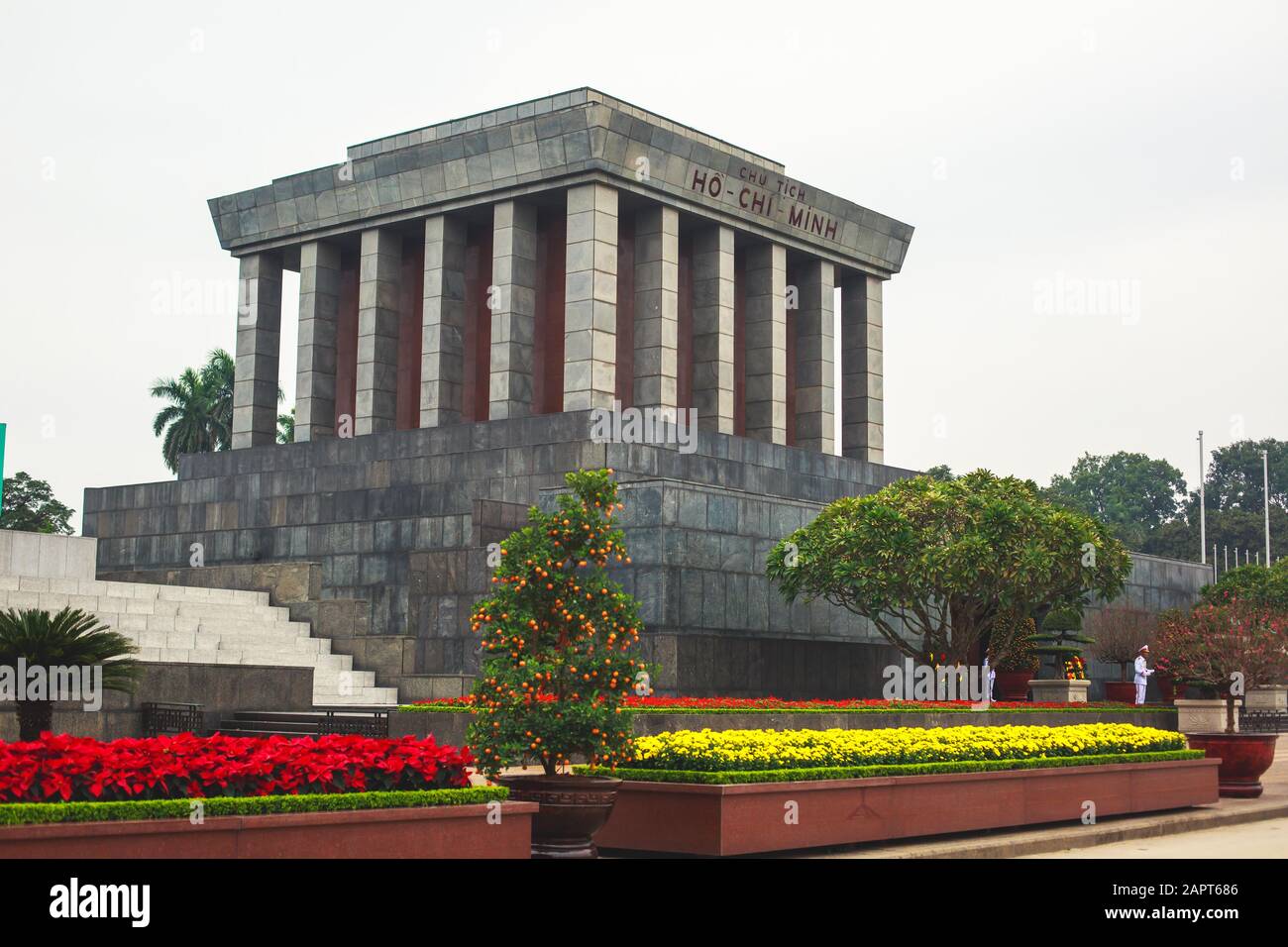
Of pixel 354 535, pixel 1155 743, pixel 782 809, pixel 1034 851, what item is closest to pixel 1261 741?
pixel 1155 743

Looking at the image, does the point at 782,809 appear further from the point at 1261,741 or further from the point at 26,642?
the point at 1261,741

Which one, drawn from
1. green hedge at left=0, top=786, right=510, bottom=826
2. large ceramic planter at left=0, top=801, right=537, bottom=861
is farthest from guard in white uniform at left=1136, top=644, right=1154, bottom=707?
green hedge at left=0, top=786, right=510, bottom=826

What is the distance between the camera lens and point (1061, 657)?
126ft

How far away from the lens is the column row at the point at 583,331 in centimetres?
4006

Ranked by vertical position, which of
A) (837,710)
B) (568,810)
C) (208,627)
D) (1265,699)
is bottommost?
(1265,699)

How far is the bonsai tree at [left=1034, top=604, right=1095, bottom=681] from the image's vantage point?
36906mm

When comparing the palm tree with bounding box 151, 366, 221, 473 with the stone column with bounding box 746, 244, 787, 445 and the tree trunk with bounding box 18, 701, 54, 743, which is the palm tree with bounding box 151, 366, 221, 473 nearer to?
the stone column with bounding box 746, 244, 787, 445

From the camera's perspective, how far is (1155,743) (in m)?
23.0

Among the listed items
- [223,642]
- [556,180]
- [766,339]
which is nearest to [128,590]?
[223,642]

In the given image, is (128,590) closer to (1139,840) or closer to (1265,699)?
(1139,840)

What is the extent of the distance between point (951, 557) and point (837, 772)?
1368 cm

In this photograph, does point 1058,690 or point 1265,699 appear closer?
point 1058,690

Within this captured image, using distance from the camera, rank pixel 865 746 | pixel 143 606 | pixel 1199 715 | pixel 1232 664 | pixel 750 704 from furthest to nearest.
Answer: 1. pixel 1199 715
2. pixel 143 606
3. pixel 1232 664
4. pixel 750 704
5. pixel 865 746
